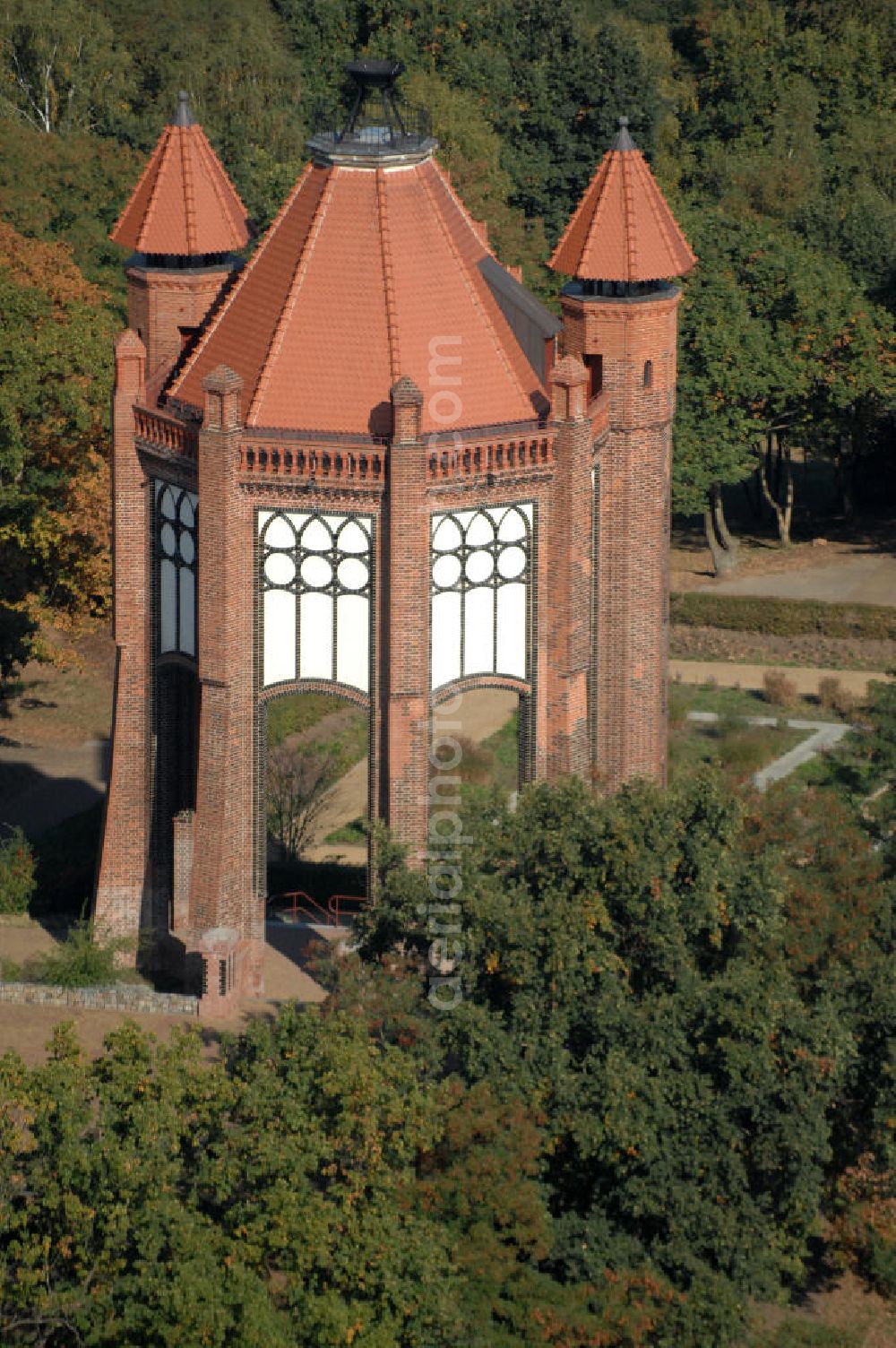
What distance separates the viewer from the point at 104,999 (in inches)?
1991

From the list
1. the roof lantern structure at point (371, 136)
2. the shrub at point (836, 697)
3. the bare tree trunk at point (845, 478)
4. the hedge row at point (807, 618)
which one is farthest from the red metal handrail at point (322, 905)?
the bare tree trunk at point (845, 478)

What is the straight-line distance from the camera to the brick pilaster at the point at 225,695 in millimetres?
48562

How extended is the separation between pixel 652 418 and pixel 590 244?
3501mm

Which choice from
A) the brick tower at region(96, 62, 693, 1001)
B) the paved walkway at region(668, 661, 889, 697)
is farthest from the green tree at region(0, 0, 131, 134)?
the brick tower at region(96, 62, 693, 1001)

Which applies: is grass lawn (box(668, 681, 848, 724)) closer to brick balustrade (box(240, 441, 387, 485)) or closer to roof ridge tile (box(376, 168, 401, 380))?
roof ridge tile (box(376, 168, 401, 380))

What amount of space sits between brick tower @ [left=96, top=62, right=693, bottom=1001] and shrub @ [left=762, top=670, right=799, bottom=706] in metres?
23.0

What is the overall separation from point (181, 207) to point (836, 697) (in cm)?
2900

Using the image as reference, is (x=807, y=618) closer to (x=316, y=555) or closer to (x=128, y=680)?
(x=128, y=680)

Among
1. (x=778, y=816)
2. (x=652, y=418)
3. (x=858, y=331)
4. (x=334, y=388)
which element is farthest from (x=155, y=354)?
(x=858, y=331)

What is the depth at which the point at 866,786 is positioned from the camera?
64.0 meters

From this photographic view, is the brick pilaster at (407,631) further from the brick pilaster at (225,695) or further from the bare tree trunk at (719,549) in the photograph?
the bare tree trunk at (719,549)

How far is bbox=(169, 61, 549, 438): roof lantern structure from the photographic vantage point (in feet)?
160

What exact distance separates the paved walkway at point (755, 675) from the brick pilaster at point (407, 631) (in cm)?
2865

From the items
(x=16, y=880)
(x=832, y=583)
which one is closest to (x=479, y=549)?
(x=16, y=880)
